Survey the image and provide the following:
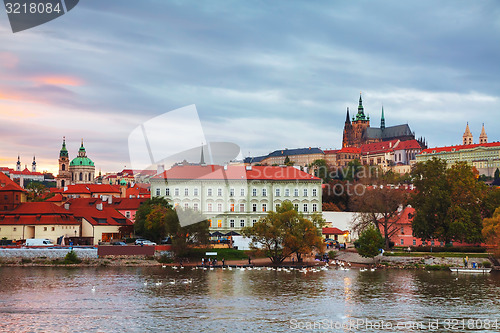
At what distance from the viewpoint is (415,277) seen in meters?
60.1

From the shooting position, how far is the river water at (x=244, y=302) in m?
34.8

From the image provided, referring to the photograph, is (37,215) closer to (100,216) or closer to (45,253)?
(100,216)

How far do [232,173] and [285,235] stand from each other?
894 inches

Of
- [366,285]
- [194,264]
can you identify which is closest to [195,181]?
[194,264]

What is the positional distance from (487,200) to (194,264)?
35.8 meters

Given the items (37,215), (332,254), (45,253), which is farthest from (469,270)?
(37,215)

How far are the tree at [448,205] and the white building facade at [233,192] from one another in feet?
56.9

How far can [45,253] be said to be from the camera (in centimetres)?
7019

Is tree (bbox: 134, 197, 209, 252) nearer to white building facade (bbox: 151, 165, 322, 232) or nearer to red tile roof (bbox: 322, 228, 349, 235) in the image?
white building facade (bbox: 151, 165, 322, 232)

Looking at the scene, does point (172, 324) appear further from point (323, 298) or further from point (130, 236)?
point (130, 236)

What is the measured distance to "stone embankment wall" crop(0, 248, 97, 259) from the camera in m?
69.4

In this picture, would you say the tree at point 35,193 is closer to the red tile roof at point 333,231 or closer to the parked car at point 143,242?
the parked car at point 143,242

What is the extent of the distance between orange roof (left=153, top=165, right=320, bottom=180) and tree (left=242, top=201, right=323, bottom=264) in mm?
18578

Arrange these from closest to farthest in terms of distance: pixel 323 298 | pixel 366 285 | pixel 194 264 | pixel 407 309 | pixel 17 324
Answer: pixel 17 324
pixel 407 309
pixel 323 298
pixel 366 285
pixel 194 264
